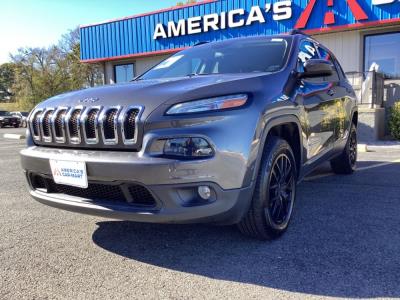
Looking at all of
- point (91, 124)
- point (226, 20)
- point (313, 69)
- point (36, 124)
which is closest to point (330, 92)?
point (313, 69)

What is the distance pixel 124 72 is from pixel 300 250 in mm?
15327

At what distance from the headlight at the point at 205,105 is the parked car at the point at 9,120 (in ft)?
103

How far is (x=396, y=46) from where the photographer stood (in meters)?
10.9

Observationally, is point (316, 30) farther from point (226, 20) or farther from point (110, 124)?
point (110, 124)

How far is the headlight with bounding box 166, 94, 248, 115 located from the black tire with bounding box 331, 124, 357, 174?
3.22 metres

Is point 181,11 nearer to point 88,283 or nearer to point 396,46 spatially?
point 396,46

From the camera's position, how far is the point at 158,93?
2564mm

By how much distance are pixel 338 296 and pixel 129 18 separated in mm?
15293

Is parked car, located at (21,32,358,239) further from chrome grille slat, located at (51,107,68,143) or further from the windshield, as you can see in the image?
the windshield

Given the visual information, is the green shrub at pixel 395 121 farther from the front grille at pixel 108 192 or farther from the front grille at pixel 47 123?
the front grille at pixel 47 123

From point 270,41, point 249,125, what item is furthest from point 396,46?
point 249,125

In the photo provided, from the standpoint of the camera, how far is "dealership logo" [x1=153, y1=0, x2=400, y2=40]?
419 inches

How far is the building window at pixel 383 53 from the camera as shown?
10.9 m

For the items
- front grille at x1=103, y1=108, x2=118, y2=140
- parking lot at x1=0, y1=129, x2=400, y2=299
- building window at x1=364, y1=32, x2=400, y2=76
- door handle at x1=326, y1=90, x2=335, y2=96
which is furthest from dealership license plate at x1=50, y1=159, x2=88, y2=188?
building window at x1=364, y1=32, x2=400, y2=76
